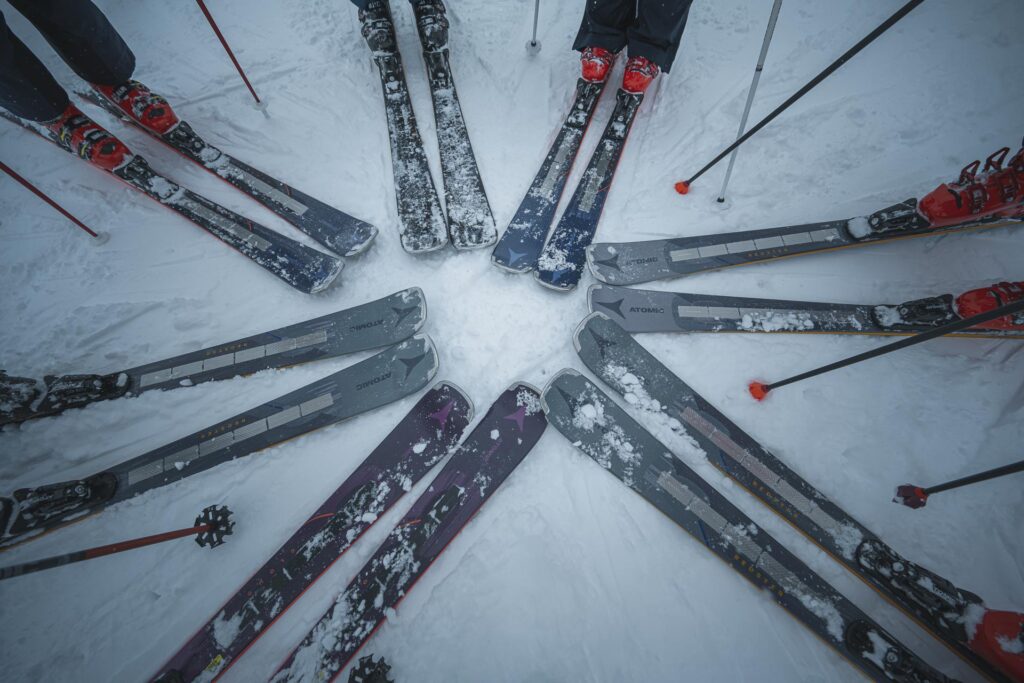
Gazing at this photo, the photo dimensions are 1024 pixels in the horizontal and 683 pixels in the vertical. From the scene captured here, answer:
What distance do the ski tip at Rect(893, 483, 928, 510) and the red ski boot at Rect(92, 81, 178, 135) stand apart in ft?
16.7

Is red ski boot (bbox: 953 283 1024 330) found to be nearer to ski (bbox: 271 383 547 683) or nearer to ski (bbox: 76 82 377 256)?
ski (bbox: 271 383 547 683)

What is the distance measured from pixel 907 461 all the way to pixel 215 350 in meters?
4.00

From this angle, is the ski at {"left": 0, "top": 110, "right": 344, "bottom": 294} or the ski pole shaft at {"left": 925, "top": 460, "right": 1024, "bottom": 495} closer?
the ski pole shaft at {"left": 925, "top": 460, "right": 1024, "bottom": 495}

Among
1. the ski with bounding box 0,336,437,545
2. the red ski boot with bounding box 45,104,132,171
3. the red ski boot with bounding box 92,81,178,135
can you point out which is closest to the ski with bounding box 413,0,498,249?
the ski with bounding box 0,336,437,545

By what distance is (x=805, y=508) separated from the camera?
230cm

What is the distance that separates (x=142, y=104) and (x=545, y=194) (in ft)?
9.69

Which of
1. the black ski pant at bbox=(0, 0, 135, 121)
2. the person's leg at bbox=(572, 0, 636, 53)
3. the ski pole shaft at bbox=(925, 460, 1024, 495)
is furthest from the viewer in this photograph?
the person's leg at bbox=(572, 0, 636, 53)

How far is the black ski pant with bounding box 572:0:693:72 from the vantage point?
2.86 m

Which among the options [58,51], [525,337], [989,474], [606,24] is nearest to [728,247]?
[525,337]

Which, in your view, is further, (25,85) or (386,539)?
(25,85)

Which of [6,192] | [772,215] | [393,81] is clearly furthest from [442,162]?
[6,192]

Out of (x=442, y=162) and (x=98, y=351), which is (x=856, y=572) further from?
(x=98, y=351)

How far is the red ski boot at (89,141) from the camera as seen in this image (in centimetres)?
→ 303

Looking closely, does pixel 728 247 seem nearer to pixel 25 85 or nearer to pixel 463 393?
pixel 463 393
